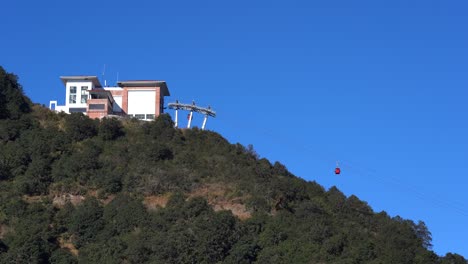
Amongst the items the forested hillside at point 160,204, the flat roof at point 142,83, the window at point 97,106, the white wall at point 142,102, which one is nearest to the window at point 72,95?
the window at point 97,106

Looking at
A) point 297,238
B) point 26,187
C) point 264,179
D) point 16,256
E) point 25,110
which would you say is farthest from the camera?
point 25,110

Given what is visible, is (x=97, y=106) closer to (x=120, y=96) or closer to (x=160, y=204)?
(x=120, y=96)

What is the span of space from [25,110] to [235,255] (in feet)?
98.6

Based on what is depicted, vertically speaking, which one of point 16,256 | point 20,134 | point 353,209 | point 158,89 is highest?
point 158,89

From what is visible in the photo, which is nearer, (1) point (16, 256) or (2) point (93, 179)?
(1) point (16, 256)

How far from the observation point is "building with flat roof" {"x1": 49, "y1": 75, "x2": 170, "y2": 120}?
92.2 meters

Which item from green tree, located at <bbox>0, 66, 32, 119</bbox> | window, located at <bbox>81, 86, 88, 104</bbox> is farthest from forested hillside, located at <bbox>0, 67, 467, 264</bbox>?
window, located at <bbox>81, 86, 88, 104</bbox>

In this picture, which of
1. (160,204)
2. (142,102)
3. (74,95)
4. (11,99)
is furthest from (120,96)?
A: (160,204)

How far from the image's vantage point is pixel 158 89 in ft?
302

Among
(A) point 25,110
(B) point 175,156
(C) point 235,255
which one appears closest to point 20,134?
(A) point 25,110

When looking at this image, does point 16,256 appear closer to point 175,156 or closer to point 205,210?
point 205,210

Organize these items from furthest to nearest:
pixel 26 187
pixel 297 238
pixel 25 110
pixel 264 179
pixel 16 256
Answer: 1. pixel 25 110
2. pixel 264 179
3. pixel 26 187
4. pixel 297 238
5. pixel 16 256

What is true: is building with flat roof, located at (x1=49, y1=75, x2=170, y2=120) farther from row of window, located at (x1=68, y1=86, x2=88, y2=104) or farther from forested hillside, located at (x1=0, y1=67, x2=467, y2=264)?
forested hillside, located at (x1=0, y1=67, x2=467, y2=264)

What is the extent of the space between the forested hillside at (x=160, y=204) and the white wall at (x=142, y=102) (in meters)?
4.06
